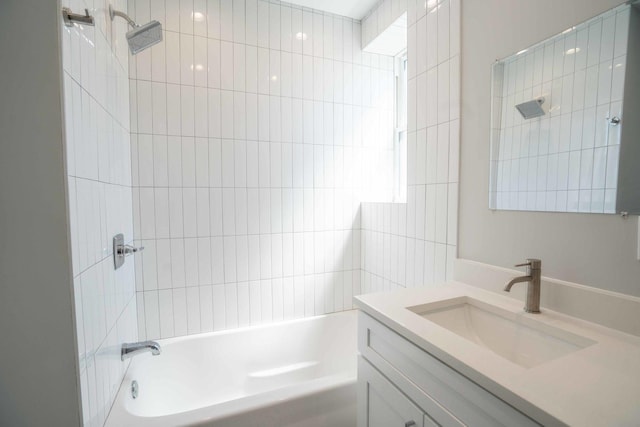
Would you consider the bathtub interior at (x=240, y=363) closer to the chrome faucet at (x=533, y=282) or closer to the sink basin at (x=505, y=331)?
the sink basin at (x=505, y=331)

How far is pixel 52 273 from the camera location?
0.82 metres

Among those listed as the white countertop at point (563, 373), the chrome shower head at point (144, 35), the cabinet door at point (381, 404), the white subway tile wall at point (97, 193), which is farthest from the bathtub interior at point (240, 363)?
the chrome shower head at point (144, 35)

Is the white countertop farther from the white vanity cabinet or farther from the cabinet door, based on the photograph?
the cabinet door

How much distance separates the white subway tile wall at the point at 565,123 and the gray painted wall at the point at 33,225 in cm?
148

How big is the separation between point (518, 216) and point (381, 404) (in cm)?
85

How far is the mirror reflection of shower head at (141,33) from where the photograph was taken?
1.26m

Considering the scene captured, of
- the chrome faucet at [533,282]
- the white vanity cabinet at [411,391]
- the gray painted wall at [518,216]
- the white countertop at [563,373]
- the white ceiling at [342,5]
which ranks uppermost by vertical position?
the white ceiling at [342,5]

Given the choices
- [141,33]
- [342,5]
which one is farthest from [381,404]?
[342,5]

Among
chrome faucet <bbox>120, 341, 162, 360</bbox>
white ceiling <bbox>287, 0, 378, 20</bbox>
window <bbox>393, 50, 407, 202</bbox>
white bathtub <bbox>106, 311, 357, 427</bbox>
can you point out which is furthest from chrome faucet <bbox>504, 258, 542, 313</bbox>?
white ceiling <bbox>287, 0, 378, 20</bbox>

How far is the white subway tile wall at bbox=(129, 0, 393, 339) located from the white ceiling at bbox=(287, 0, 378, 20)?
5 cm

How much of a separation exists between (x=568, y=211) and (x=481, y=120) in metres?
0.51

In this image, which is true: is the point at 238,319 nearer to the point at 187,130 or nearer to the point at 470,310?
the point at 187,130

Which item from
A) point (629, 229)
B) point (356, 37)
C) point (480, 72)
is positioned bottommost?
point (629, 229)

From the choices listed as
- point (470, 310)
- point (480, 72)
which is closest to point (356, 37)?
point (480, 72)
